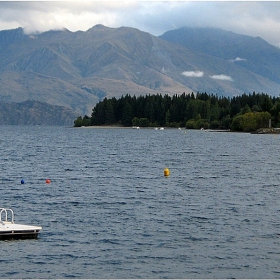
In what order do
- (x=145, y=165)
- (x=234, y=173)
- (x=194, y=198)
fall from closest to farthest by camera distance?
(x=194, y=198) < (x=234, y=173) < (x=145, y=165)

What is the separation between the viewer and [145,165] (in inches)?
4422

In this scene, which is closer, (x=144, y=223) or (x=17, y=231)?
(x=17, y=231)

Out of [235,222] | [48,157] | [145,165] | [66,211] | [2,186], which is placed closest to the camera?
[235,222]

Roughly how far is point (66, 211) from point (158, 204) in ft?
34.6

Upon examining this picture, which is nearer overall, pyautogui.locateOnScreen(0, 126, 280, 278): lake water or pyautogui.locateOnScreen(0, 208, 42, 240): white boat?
pyautogui.locateOnScreen(0, 126, 280, 278): lake water

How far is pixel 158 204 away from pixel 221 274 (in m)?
25.1

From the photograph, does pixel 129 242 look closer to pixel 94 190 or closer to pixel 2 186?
pixel 94 190

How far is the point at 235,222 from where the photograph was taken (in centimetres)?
5403

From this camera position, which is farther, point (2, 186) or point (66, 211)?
point (2, 186)

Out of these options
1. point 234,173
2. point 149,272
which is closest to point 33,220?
point 149,272

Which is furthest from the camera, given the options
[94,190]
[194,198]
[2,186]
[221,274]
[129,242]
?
[2,186]

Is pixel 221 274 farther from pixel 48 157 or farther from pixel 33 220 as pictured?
pixel 48 157

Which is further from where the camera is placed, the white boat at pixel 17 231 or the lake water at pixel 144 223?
the white boat at pixel 17 231

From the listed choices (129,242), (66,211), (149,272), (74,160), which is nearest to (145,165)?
(74,160)
